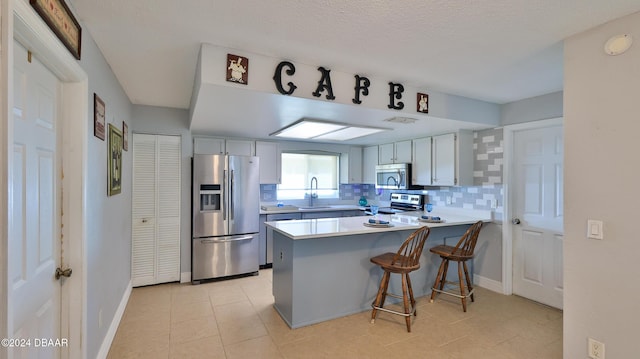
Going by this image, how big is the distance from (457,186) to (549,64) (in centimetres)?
194

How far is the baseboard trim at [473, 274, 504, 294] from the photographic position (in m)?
3.68

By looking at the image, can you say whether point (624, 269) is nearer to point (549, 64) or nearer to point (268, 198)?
point (549, 64)

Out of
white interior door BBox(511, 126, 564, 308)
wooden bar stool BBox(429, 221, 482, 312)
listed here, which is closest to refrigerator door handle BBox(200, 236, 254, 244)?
wooden bar stool BBox(429, 221, 482, 312)

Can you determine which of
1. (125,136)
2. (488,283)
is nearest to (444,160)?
(488,283)

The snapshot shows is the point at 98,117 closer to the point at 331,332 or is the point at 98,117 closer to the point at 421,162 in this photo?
the point at 331,332

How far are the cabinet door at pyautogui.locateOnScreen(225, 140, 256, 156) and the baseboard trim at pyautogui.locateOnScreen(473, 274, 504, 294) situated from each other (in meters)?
3.71

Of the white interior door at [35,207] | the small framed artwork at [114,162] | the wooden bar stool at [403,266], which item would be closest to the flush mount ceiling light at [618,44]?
the wooden bar stool at [403,266]

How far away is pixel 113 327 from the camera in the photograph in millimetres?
2596

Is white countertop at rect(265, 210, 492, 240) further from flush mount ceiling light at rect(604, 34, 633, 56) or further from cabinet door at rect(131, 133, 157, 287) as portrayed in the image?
flush mount ceiling light at rect(604, 34, 633, 56)

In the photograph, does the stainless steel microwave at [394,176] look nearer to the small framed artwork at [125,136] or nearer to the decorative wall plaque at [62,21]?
the small framed artwork at [125,136]

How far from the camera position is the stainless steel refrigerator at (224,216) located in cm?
399

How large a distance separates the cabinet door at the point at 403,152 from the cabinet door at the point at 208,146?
109 inches

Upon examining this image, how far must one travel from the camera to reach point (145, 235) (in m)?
3.85

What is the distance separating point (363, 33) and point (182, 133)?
120 inches
